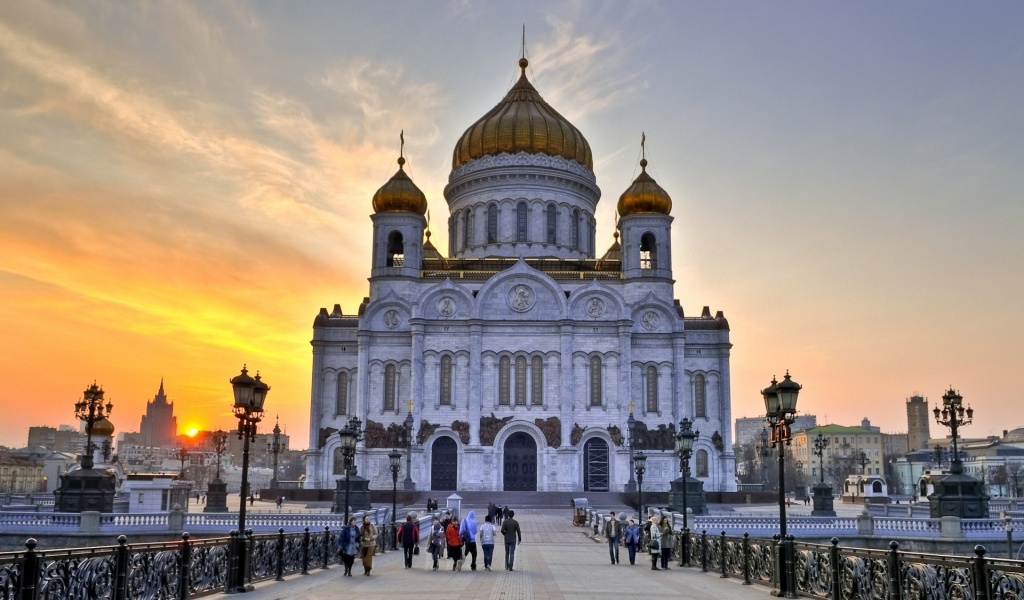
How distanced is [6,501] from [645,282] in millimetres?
34294

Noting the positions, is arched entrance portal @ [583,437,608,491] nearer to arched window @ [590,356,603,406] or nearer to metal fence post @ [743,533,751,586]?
arched window @ [590,356,603,406]

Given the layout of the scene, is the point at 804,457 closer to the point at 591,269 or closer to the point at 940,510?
the point at 591,269

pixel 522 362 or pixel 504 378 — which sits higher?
pixel 522 362

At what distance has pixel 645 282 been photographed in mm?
55531

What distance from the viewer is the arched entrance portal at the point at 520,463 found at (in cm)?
5197

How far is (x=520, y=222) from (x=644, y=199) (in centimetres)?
779

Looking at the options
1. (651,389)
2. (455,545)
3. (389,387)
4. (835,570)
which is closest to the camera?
(835,570)

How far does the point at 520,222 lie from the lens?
59469 mm

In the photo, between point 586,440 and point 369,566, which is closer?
point 369,566

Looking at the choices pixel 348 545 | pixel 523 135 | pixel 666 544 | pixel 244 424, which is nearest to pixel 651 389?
pixel 523 135

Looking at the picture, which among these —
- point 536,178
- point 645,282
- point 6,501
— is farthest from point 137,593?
point 536,178

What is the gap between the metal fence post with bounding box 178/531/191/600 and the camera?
540 inches

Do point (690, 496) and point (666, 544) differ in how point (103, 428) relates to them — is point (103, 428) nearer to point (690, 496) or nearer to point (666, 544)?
point (690, 496)

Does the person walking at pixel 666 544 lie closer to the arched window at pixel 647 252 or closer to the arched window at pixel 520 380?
the arched window at pixel 520 380
